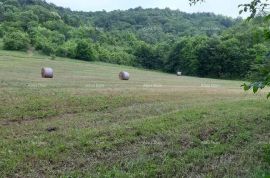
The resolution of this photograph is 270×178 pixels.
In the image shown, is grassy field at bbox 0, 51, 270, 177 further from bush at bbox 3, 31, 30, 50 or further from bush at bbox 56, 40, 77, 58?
bush at bbox 56, 40, 77, 58

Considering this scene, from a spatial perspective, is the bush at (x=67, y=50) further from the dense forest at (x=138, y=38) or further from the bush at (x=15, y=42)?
the bush at (x=15, y=42)

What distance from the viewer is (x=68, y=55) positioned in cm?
8919

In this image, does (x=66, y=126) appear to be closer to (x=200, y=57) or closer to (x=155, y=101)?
(x=155, y=101)

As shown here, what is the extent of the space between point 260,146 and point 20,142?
18.0ft

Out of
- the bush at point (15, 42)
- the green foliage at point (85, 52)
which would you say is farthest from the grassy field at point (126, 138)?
the green foliage at point (85, 52)

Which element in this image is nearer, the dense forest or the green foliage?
the dense forest

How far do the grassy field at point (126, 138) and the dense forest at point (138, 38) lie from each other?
48081 millimetres

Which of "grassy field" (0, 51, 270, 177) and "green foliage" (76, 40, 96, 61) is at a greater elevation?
"green foliage" (76, 40, 96, 61)

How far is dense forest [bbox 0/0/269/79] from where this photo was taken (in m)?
82.6

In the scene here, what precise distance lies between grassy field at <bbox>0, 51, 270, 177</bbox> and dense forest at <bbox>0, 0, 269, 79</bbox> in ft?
158

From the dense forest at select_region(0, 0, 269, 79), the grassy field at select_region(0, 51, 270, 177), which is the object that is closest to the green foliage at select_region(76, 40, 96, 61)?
the dense forest at select_region(0, 0, 269, 79)

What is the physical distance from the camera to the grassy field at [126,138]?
8383 millimetres

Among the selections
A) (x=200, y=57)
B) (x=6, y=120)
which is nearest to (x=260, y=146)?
(x=6, y=120)

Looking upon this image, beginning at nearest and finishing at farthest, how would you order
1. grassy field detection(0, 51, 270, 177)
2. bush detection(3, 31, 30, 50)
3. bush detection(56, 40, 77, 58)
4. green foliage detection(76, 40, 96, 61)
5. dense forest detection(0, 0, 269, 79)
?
grassy field detection(0, 51, 270, 177) < bush detection(3, 31, 30, 50) < dense forest detection(0, 0, 269, 79) < bush detection(56, 40, 77, 58) < green foliage detection(76, 40, 96, 61)
